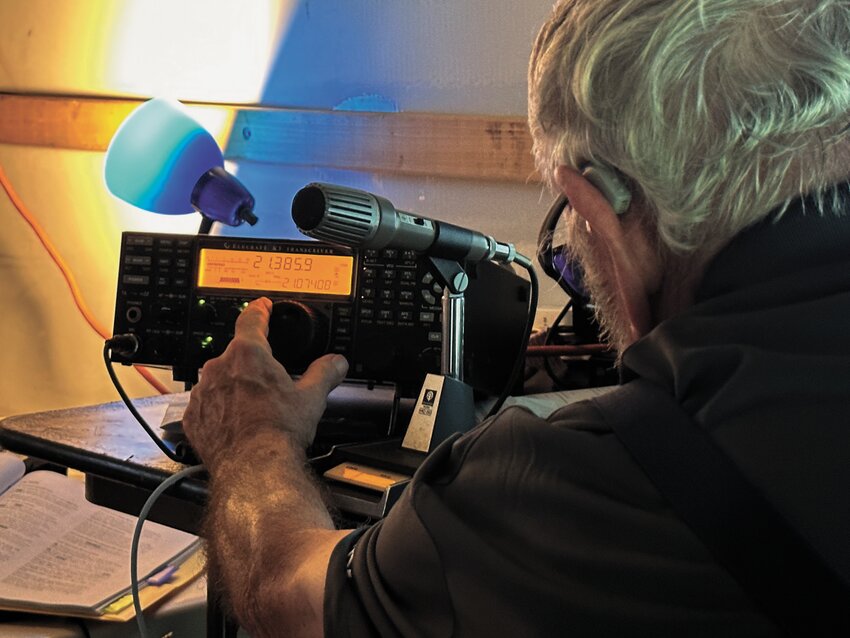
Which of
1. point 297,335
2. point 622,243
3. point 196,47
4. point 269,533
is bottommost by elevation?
point 269,533

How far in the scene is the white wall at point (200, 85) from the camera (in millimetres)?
1608

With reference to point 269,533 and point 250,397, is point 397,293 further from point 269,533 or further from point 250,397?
point 269,533

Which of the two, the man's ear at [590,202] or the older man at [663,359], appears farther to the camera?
the man's ear at [590,202]

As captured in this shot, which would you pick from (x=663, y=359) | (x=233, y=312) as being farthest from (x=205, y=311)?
(x=663, y=359)

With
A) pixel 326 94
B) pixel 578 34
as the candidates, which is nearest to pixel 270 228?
pixel 326 94

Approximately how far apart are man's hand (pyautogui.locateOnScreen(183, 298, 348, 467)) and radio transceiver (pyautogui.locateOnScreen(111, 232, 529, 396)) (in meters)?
0.04

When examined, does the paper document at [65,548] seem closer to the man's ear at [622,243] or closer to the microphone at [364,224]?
the microphone at [364,224]

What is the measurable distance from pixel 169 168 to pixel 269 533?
0.79m

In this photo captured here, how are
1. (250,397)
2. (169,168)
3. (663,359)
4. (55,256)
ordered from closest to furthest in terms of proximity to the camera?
(663,359) → (250,397) → (169,168) → (55,256)

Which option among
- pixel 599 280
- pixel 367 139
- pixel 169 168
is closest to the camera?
pixel 599 280

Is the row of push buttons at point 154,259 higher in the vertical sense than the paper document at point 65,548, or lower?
higher

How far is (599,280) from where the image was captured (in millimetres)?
617

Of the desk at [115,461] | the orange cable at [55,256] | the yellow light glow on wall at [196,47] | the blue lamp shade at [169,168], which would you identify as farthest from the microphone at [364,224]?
the orange cable at [55,256]

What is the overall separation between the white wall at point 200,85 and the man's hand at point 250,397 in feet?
2.63
